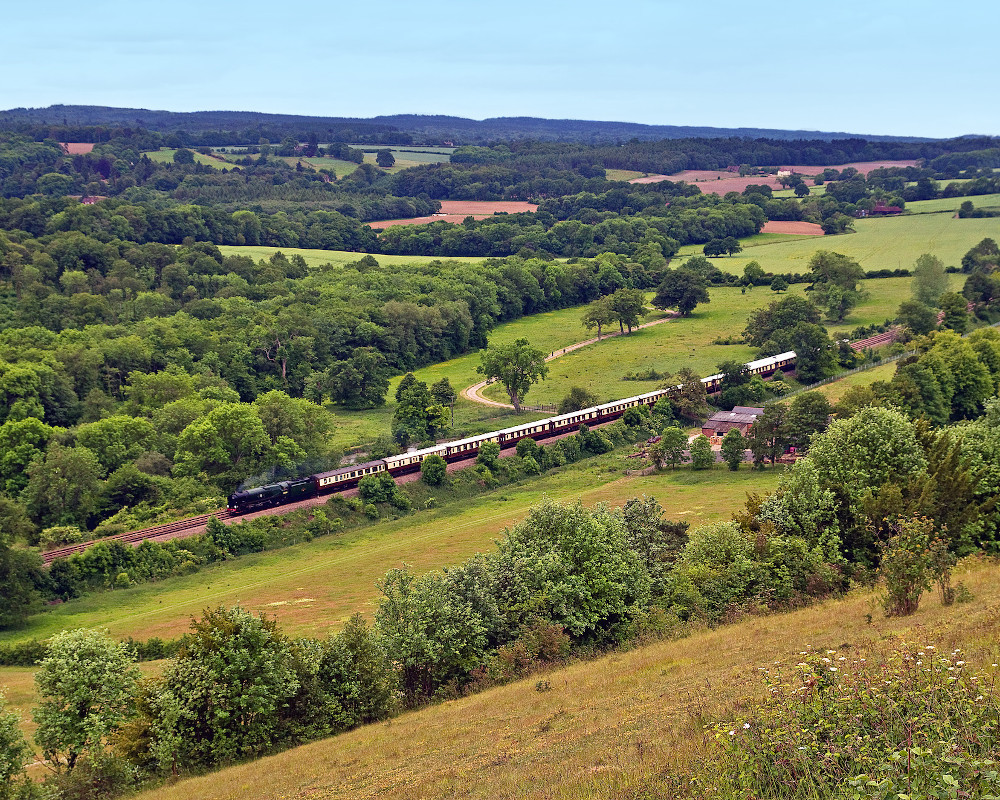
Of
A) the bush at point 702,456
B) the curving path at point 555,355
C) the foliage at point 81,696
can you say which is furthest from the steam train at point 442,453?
the foliage at point 81,696

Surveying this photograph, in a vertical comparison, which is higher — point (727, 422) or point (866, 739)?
point (866, 739)

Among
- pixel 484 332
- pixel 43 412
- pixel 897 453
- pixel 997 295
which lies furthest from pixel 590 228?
pixel 897 453

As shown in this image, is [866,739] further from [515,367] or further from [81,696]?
[515,367]

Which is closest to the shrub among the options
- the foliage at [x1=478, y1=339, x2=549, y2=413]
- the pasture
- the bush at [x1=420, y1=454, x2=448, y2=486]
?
the bush at [x1=420, y1=454, x2=448, y2=486]

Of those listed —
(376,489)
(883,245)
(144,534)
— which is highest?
(883,245)

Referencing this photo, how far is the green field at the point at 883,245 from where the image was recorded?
159m

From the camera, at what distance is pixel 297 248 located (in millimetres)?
185750

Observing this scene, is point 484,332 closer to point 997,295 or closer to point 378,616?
point 997,295

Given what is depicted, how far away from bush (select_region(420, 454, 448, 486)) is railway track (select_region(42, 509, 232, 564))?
1548 cm

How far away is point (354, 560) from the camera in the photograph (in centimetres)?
5872

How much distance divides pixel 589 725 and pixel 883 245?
6684 inches

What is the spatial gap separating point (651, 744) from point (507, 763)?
13.6ft

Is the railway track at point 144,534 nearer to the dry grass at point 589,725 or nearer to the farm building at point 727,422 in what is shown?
the dry grass at point 589,725

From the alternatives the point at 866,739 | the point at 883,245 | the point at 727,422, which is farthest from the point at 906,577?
the point at 883,245
